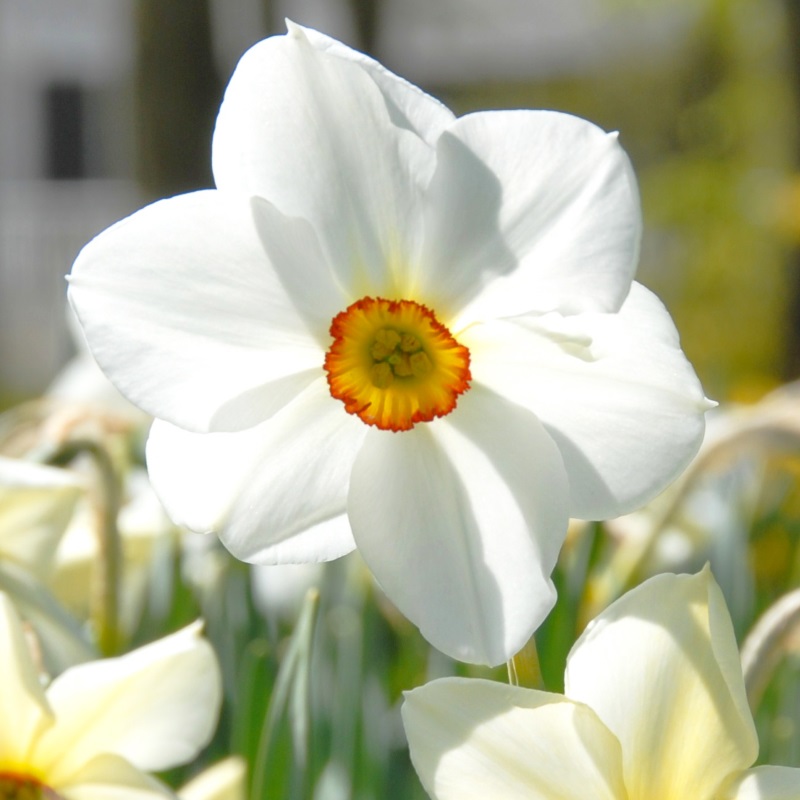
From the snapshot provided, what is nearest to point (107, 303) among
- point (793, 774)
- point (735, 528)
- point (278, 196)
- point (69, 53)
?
point (278, 196)

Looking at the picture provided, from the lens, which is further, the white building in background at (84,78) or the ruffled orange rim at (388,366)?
the white building in background at (84,78)

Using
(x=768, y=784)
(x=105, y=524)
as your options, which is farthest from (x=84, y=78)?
(x=768, y=784)

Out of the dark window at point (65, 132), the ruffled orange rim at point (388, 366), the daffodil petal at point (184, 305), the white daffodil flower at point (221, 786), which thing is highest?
the daffodil petal at point (184, 305)

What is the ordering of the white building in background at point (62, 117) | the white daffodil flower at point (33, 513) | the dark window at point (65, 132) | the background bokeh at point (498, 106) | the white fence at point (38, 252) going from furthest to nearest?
the dark window at point (65, 132)
the white building in background at point (62, 117)
the white fence at point (38, 252)
the background bokeh at point (498, 106)
the white daffodil flower at point (33, 513)

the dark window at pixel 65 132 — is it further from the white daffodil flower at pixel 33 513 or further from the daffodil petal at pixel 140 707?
the daffodil petal at pixel 140 707

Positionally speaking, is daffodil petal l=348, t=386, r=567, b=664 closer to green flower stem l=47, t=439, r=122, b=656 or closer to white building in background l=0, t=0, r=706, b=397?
green flower stem l=47, t=439, r=122, b=656

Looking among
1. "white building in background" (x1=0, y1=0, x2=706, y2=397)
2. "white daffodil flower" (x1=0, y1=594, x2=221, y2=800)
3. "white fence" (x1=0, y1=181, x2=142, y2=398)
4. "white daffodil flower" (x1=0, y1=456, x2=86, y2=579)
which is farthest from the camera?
"white building in background" (x1=0, y1=0, x2=706, y2=397)

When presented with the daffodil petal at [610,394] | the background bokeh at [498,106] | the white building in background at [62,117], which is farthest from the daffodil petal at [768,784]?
the white building in background at [62,117]

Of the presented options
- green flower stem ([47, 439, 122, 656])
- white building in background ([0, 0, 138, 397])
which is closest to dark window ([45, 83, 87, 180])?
white building in background ([0, 0, 138, 397])
